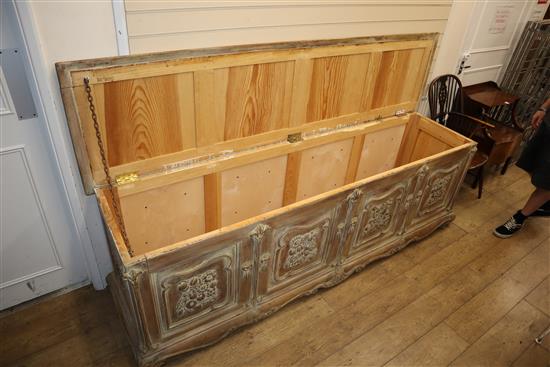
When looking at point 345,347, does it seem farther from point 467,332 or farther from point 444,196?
point 444,196

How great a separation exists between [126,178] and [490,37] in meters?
3.16

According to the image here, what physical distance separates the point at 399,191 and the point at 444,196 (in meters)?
0.58

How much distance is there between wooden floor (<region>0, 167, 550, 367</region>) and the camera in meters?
1.72

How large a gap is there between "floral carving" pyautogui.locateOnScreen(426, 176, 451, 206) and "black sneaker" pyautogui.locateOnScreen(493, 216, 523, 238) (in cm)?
60

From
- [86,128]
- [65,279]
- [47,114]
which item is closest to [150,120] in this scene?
[86,128]

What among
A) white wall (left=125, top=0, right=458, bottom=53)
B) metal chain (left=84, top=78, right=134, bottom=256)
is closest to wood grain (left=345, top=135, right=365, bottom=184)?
white wall (left=125, top=0, right=458, bottom=53)

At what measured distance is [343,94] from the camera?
2.18 meters

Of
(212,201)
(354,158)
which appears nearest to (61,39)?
(212,201)

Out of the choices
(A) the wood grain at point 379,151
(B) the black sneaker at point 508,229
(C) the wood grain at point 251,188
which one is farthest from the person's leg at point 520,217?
(C) the wood grain at point 251,188

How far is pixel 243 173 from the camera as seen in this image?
6.67 ft

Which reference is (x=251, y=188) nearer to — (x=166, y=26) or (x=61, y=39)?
(x=166, y=26)

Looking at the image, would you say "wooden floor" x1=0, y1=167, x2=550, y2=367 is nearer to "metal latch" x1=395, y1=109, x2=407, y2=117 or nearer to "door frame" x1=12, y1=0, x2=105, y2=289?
"door frame" x1=12, y1=0, x2=105, y2=289

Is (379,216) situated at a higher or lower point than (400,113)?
lower

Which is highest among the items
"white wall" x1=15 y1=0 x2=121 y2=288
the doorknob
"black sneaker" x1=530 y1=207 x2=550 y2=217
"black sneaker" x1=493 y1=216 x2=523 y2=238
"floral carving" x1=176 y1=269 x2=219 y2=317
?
"white wall" x1=15 y1=0 x2=121 y2=288
